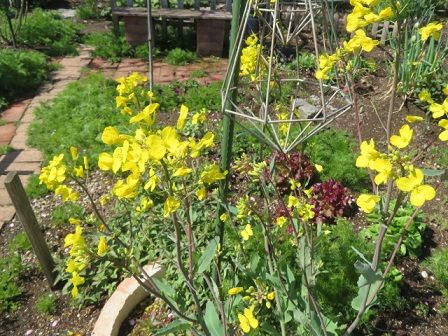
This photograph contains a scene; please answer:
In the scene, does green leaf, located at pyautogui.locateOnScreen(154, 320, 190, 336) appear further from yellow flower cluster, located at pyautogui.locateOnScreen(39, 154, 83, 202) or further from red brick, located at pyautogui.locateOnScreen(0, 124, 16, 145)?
red brick, located at pyautogui.locateOnScreen(0, 124, 16, 145)

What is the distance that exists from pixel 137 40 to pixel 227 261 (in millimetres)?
4405

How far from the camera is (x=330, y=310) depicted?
2229 millimetres

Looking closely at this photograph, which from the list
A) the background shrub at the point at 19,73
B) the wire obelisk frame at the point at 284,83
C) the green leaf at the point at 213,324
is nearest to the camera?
the wire obelisk frame at the point at 284,83

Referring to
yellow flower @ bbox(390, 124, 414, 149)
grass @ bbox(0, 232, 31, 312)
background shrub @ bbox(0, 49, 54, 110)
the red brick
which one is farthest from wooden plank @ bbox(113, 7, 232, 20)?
yellow flower @ bbox(390, 124, 414, 149)

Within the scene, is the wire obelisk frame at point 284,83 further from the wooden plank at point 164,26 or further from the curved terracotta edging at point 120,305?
the wooden plank at point 164,26

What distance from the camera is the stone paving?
3.74m

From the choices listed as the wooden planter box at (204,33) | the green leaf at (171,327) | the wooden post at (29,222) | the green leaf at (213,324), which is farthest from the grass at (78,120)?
the green leaf at (171,327)

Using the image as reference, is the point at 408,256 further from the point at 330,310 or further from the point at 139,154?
the point at 139,154

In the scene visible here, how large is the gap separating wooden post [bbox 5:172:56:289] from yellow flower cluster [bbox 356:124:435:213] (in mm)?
1765

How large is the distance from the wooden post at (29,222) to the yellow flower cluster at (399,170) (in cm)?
176

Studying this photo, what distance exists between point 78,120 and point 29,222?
2.04 metres

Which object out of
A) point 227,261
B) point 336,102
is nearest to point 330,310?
point 227,261

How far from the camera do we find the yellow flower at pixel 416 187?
40.0 inches

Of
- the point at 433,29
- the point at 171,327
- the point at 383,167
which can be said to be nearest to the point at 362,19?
the point at 433,29
